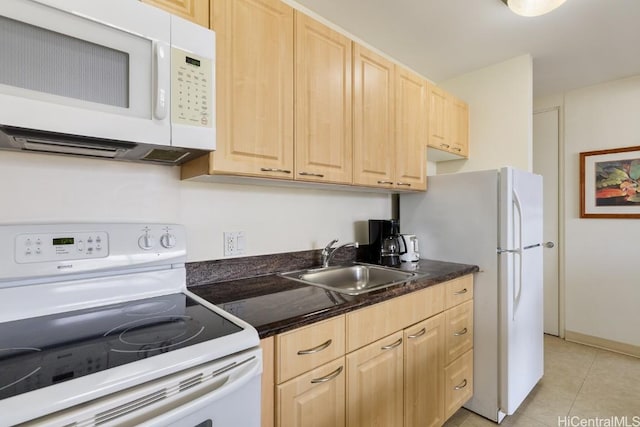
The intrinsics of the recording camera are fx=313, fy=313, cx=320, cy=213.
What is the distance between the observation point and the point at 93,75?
0.92 m

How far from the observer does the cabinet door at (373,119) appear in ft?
5.64

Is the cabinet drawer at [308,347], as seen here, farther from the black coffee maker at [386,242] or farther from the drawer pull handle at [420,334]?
the black coffee maker at [386,242]

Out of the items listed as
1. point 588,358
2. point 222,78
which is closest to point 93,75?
point 222,78

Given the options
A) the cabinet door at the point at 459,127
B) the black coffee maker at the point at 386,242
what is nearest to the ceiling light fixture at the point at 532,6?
the cabinet door at the point at 459,127

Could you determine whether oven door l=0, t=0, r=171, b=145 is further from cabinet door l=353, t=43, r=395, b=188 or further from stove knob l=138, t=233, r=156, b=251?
cabinet door l=353, t=43, r=395, b=188

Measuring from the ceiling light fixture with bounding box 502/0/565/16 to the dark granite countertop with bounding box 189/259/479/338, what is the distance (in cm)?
151

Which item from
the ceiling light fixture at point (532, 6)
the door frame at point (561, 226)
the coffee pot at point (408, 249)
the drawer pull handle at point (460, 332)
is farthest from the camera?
the door frame at point (561, 226)

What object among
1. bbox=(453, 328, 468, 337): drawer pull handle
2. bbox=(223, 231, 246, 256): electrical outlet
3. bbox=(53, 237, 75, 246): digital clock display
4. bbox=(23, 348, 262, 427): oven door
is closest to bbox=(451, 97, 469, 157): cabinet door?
bbox=(453, 328, 468, 337): drawer pull handle

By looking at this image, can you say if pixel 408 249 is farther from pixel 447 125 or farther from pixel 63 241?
pixel 63 241

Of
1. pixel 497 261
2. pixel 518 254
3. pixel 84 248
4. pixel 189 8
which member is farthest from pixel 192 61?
pixel 518 254

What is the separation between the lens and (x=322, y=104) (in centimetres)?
155

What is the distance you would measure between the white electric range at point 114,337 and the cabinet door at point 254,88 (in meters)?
0.42

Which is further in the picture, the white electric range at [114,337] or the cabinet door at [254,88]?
the cabinet door at [254,88]

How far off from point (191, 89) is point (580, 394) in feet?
9.88
